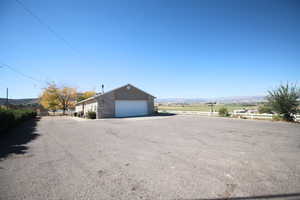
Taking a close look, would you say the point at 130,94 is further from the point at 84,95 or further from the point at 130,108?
the point at 84,95

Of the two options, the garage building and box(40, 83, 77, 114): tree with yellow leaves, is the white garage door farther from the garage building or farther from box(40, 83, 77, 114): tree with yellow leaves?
box(40, 83, 77, 114): tree with yellow leaves

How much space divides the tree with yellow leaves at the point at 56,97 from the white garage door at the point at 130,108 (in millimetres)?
24947

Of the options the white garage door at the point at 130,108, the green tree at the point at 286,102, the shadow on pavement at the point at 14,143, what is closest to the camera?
the shadow on pavement at the point at 14,143

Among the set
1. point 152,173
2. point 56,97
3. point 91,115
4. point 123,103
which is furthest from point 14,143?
point 56,97

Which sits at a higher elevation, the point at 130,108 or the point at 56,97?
the point at 56,97

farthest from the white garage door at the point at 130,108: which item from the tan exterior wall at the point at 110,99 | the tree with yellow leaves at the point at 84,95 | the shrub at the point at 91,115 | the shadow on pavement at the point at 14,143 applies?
the tree with yellow leaves at the point at 84,95

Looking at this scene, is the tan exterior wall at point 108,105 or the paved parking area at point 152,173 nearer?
the paved parking area at point 152,173

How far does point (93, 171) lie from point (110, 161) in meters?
0.65

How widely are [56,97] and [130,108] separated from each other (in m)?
26.9

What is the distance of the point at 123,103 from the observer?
766 inches

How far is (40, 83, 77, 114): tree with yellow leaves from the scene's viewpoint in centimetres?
3469

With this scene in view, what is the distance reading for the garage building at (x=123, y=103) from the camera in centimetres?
1800

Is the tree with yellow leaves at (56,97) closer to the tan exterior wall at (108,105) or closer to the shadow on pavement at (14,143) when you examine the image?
the tan exterior wall at (108,105)

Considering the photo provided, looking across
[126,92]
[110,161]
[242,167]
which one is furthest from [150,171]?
[126,92]
